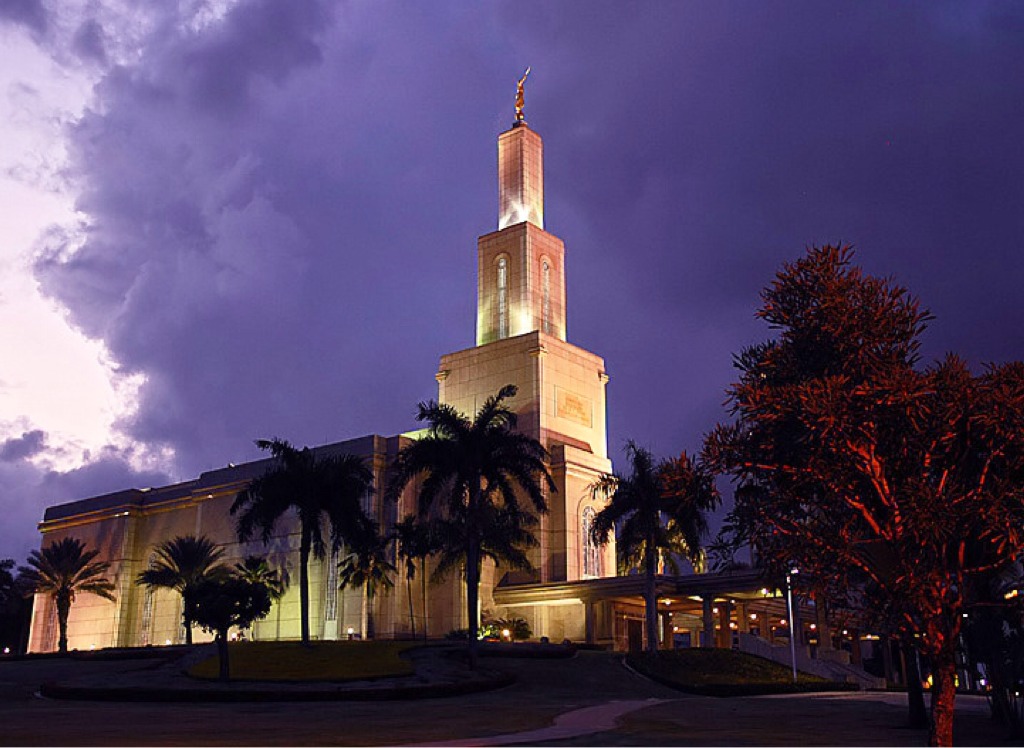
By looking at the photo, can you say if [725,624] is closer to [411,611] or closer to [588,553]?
[588,553]

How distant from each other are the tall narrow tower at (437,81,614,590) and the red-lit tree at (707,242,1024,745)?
48.7 meters

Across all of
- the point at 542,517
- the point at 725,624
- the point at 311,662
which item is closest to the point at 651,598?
the point at 725,624

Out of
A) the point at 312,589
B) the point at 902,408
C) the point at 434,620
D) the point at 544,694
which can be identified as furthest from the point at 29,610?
the point at 902,408

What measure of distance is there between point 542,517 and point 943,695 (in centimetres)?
5166

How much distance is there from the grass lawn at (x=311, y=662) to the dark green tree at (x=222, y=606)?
1456 mm

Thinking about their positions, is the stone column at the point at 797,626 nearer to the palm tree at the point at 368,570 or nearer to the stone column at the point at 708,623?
the stone column at the point at 708,623

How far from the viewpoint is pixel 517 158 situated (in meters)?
80.1

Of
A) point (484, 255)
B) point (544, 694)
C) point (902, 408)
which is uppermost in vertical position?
point (484, 255)

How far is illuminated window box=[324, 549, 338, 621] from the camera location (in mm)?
66438

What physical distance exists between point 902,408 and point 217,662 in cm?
3148

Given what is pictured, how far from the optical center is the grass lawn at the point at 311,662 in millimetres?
37625

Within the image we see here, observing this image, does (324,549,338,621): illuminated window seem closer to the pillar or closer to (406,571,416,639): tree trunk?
(406,571,416,639): tree trunk

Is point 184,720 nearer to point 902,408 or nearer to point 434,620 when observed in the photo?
point 902,408

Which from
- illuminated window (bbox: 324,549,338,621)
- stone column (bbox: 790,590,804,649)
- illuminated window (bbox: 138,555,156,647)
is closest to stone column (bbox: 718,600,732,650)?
stone column (bbox: 790,590,804,649)
